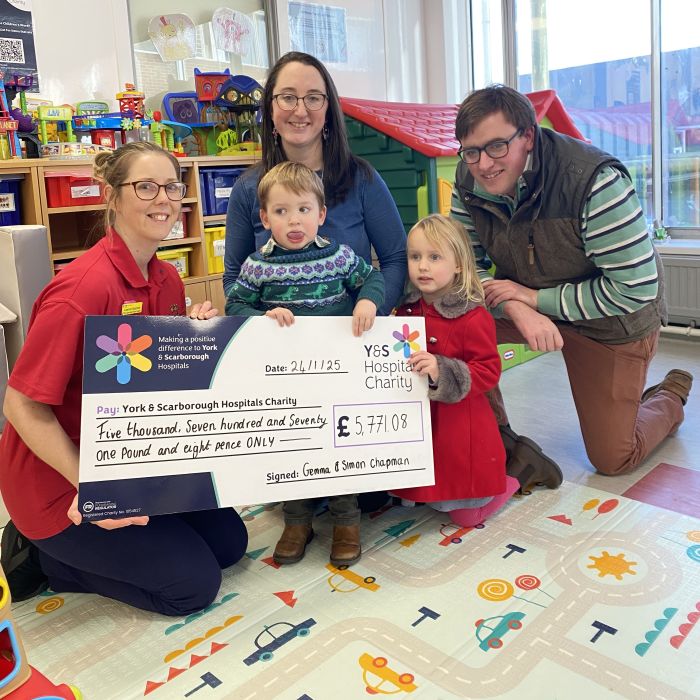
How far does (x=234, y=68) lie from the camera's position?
13.1ft

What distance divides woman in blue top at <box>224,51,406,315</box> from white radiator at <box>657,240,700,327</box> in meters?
2.30

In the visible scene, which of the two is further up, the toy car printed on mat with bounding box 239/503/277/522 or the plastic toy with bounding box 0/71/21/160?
the plastic toy with bounding box 0/71/21/160

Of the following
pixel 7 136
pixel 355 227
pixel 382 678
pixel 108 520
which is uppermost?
pixel 7 136

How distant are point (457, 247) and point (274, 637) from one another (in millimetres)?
1013

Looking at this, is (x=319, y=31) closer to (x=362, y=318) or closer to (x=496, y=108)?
(x=496, y=108)

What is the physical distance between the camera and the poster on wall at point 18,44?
3037mm

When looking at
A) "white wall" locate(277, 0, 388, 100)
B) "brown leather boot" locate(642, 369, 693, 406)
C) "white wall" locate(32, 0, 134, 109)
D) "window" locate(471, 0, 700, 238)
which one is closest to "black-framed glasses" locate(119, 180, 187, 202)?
"brown leather boot" locate(642, 369, 693, 406)

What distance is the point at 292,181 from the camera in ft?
5.53

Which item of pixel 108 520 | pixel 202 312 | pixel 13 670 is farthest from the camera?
pixel 202 312

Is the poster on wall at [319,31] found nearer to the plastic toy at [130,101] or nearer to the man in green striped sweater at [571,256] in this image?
the plastic toy at [130,101]

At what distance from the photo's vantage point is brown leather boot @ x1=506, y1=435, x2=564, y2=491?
2.07 meters

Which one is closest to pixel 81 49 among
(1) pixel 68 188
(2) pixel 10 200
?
(1) pixel 68 188

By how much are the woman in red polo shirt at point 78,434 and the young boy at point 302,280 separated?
214mm

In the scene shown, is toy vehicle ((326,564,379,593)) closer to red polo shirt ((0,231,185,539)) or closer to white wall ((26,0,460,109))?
red polo shirt ((0,231,185,539))
